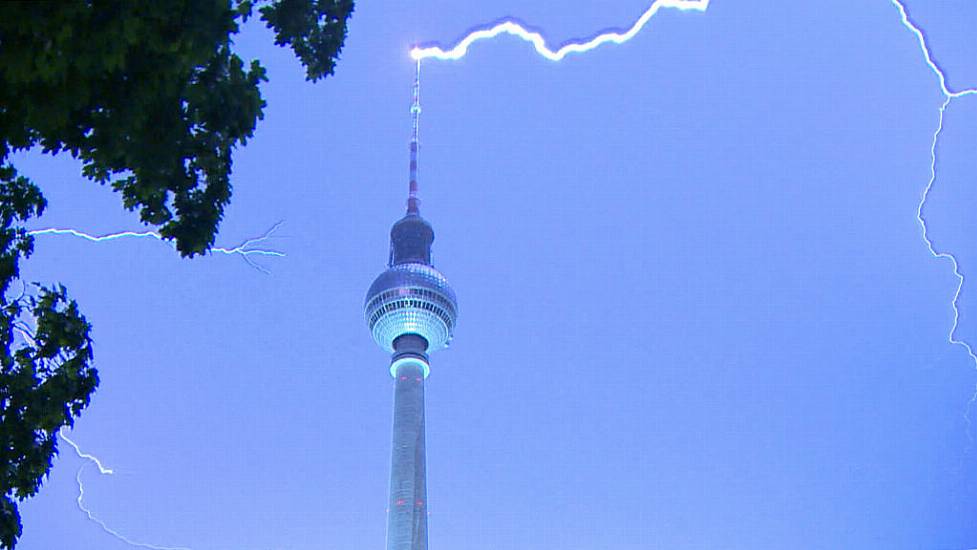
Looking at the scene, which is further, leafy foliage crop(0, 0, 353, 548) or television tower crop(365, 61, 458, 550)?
television tower crop(365, 61, 458, 550)

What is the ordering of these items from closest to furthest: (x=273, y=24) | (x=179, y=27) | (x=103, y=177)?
(x=179, y=27) < (x=103, y=177) < (x=273, y=24)

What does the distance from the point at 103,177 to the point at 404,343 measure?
11266cm

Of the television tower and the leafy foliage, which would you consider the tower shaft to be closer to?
the television tower

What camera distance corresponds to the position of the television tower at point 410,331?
112062mm

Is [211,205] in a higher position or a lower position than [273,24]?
lower

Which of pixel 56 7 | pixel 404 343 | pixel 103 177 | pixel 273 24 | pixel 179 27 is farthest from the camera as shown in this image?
pixel 404 343

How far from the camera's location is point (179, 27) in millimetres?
12812

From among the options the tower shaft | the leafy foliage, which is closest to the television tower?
the tower shaft

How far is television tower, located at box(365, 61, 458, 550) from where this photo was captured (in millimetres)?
112062

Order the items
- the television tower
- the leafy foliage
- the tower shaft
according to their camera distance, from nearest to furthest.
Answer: the leafy foliage, the tower shaft, the television tower

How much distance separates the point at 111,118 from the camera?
13.2m

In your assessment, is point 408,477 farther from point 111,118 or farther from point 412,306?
point 111,118

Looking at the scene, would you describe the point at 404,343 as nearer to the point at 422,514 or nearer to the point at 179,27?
the point at 422,514

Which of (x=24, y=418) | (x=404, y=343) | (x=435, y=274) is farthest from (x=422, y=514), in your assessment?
(x=24, y=418)
